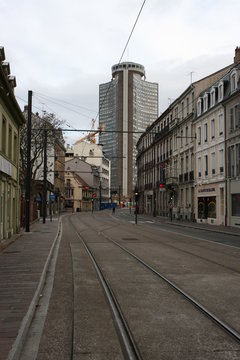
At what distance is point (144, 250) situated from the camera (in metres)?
Result: 16.9

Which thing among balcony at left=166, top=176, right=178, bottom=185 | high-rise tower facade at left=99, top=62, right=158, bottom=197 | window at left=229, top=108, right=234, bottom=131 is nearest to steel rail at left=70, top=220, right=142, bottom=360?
window at left=229, top=108, right=234, bottom=131

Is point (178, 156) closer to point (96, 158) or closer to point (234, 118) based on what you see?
point (234, 118)

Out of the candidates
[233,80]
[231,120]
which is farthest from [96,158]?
[233,80]

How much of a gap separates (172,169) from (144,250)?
35.8 metres

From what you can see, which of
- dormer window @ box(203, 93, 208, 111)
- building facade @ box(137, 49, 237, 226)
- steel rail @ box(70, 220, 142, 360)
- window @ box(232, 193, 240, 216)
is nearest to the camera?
steel rail @ box(70, 220, 142, 360)

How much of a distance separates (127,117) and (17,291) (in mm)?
125457

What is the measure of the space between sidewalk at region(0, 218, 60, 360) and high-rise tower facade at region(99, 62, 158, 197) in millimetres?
37098

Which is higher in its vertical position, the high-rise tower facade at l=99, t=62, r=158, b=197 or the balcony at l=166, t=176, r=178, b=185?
the high-rise tower facade at l=99, t=62, r=158, b=197

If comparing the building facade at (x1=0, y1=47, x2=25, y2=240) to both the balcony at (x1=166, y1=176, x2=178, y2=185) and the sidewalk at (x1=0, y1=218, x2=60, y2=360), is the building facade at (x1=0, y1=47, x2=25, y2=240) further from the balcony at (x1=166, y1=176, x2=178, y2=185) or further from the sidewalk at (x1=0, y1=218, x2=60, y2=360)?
the balcony at (x1=166, y1=176, x2=178, y2=185)

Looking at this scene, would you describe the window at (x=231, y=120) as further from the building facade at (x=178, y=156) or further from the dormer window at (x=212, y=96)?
the dormer window at (x=212, y=96)

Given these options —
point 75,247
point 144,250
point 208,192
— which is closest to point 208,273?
point 144,250

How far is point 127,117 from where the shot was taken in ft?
432

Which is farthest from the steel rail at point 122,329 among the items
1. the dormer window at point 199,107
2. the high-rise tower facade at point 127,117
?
the high-rise tower facade at point 127,117

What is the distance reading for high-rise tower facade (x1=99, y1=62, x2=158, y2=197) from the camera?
95.2m
